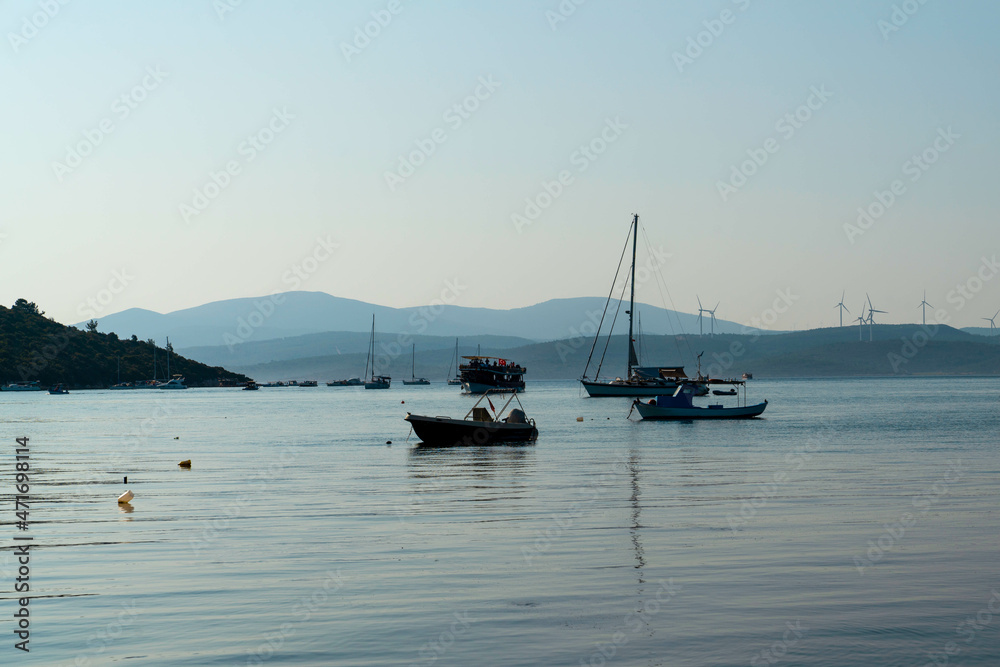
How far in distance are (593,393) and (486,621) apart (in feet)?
460

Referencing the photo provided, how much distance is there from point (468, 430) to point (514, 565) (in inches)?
1578

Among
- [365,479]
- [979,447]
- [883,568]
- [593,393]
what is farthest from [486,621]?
[593,393]

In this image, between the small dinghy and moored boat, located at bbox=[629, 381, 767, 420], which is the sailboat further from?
the small dinghy

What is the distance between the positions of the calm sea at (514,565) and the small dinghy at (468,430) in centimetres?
1366

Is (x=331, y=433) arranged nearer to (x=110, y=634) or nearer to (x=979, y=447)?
(x=979, y=447)

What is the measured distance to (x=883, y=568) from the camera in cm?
2041

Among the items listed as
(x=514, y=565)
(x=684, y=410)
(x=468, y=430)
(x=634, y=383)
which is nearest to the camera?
(x=514, y=565)

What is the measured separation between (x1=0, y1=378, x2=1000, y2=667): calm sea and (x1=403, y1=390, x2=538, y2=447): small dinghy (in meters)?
13.7

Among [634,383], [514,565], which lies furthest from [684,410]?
[514,565]

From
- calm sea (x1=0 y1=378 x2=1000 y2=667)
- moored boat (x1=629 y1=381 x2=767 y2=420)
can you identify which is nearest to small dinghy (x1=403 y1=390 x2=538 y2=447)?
calm sea (x1=0 y1=378 x2=1000 y2=667)

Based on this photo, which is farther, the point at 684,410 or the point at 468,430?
the point at 684,410

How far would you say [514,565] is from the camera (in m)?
20.9

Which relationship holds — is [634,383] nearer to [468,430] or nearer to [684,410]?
[684,410]

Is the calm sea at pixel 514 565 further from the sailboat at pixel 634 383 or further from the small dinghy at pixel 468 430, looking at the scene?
the sailboat at pixel 634 383
